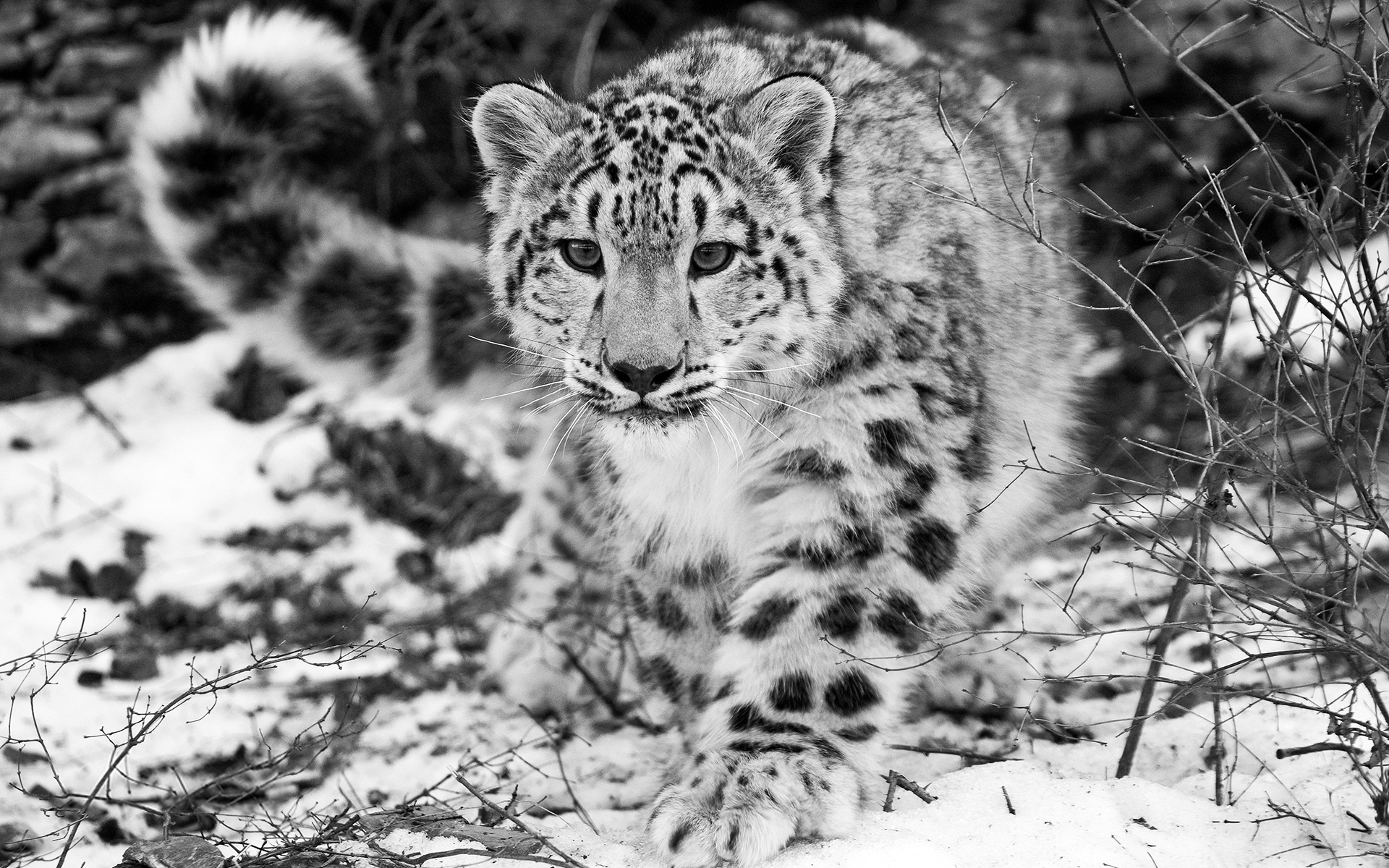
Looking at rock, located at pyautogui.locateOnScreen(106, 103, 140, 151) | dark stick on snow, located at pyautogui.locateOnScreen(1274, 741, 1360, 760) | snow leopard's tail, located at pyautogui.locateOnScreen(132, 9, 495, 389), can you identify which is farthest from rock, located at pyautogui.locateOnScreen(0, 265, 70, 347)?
dark stick on snow, located at pyautogui.locateOnScreen(1274, 741, 1360, 760)

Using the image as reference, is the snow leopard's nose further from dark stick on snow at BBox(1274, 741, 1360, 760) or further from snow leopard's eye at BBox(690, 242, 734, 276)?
dark stick on snow at BBox(1274, 741, 1360, 760)

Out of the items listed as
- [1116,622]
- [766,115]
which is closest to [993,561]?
[1116,622]

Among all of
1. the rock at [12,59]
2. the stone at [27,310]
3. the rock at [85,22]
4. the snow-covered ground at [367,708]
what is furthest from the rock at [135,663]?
the rock at [85,22]

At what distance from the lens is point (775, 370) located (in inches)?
140

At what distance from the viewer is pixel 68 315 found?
625cm

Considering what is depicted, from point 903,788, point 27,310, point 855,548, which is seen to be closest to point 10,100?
point 27,310

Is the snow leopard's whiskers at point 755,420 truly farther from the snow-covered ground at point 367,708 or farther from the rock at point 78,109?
the rock at point 78,109

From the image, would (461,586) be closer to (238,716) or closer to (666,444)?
(238,716)

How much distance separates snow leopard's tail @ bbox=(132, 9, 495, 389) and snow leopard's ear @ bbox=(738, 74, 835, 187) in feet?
4.14

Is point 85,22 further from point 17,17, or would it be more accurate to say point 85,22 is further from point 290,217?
point 290,217

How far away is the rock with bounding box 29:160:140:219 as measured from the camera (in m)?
6.36

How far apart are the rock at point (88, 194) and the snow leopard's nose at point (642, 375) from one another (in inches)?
157

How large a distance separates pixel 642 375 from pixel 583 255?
44cm

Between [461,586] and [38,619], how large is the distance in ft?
5.11
